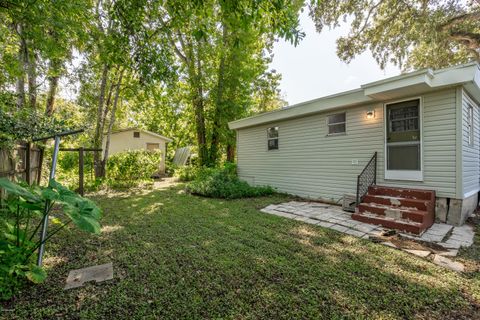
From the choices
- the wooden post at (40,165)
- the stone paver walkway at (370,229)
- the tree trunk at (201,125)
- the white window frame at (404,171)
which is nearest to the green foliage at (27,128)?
the wooden post at (40,165)

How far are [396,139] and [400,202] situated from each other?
5.00 ft

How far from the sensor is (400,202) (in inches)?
179

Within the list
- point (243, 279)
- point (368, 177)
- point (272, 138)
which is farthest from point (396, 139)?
point (243, 279)

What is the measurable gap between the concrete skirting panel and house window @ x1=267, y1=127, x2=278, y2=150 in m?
4.70

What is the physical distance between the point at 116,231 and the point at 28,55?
5.12 m

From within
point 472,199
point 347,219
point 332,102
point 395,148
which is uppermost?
point 332,102

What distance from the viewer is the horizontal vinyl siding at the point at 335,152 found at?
14.7 feet

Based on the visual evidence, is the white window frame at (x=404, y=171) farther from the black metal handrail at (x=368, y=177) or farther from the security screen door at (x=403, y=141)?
the black metal handrail at (x=368, y=177)

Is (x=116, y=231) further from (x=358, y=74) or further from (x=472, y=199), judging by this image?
(x=358, y=74)

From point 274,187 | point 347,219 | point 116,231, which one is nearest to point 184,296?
point 116,231

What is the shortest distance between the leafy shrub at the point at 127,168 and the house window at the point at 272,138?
5.33 m

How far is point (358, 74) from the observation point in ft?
37.0

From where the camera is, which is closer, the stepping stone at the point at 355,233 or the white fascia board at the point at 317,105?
the stepping stone at the point at 355,233

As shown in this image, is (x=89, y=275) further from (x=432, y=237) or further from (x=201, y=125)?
(x=201, y=125)
